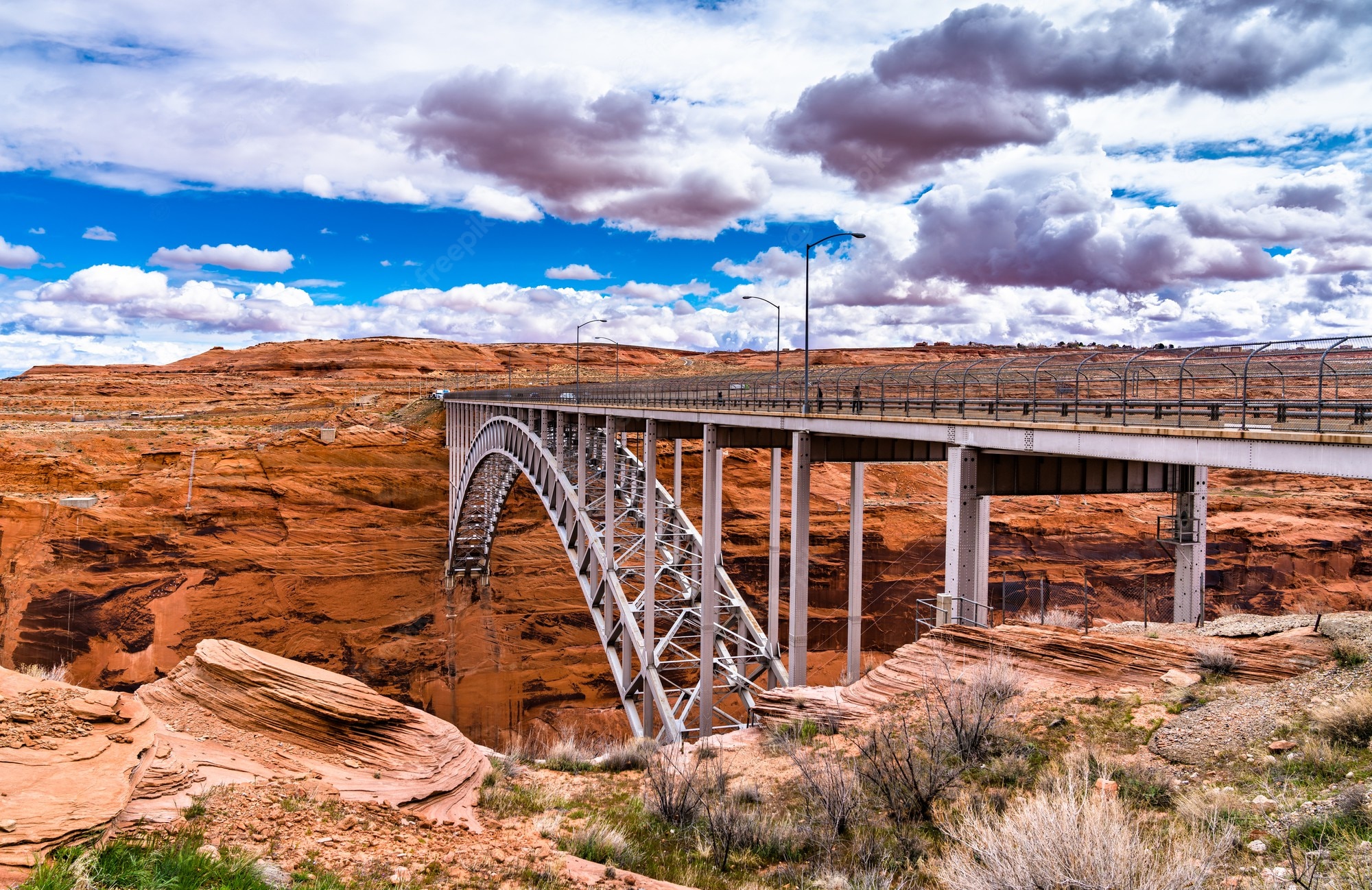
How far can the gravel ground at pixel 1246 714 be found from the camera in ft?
27.5

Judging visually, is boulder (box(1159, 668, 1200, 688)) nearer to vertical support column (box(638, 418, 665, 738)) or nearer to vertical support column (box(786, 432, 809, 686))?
vertical support column (box(786, 432, 809, 686))

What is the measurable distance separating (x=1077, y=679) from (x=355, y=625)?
40242 millimetres

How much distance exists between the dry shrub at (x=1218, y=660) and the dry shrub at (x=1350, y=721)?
8.33ft

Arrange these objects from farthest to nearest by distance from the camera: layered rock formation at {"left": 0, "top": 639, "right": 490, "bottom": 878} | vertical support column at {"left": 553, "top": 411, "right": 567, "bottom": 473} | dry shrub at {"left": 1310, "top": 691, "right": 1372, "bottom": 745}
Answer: vertical support column at {"left": 553, "top": 411, "right": 567, "bottom": 473}
dry shrub at {"left": 1310, "top": 691, "right": 1372, "bottom": 745}
layered rock formation at {"left": 0, "top": 639, "right": 490, "bottom": 878}

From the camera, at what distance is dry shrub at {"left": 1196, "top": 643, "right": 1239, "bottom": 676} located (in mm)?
10477

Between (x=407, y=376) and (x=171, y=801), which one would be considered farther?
(x=407, y=376)

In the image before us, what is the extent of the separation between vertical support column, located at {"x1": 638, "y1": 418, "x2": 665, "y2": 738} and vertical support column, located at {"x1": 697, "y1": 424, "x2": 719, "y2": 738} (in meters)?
1.88

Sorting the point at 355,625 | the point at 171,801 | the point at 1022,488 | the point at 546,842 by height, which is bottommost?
the point at 355,625

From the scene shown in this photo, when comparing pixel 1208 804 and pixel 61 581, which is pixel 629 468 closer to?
pixel 1208 804

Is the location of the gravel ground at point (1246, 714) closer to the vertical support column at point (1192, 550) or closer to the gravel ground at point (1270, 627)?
the gravel ground at point (1270, 627)

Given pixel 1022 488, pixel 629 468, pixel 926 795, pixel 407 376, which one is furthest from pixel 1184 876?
pixel 407 376

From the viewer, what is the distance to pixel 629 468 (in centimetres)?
3014

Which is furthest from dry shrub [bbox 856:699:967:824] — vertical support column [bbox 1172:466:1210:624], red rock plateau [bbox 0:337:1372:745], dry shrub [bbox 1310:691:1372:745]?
red rock plateau [bbox 0:337:1372:745]

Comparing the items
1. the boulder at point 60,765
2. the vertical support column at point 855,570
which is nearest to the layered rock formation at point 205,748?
the boulder at point 60,765
